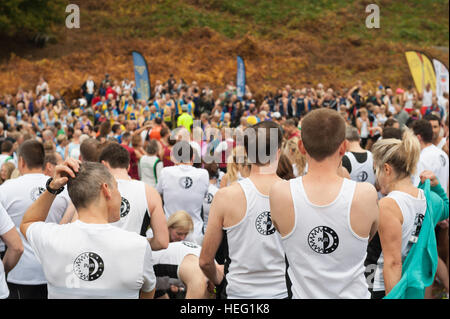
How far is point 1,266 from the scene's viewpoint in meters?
2.59

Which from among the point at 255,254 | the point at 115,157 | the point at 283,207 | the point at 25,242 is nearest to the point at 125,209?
the point at 115,157

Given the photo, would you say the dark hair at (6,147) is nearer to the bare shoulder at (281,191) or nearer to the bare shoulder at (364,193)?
the bare shoulder at (281,191)

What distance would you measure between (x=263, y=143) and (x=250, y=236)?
0.53 metres

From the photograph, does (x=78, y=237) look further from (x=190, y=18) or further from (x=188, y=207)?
(x=190, y=18)

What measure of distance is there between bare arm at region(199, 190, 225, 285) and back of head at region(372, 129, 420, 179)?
1.07 metres

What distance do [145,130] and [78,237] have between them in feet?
27.3

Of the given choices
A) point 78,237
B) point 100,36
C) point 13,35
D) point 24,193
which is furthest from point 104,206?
point 13,35

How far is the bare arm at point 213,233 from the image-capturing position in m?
2.67

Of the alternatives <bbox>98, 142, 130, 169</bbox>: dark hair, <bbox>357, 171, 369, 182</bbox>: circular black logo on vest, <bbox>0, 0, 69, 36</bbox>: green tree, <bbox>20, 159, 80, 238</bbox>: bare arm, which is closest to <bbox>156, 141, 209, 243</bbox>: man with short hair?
<bbox>98, 142, 130, 169</bbox>: dark hair

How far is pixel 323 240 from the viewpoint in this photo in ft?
7.34

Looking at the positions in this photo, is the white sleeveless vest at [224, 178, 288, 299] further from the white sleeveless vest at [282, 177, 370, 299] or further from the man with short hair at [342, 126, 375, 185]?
the man with short hair at [342, 126, 375, 185]

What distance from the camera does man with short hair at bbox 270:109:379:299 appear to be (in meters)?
2.23

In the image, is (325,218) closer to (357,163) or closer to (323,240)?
(323,240)
